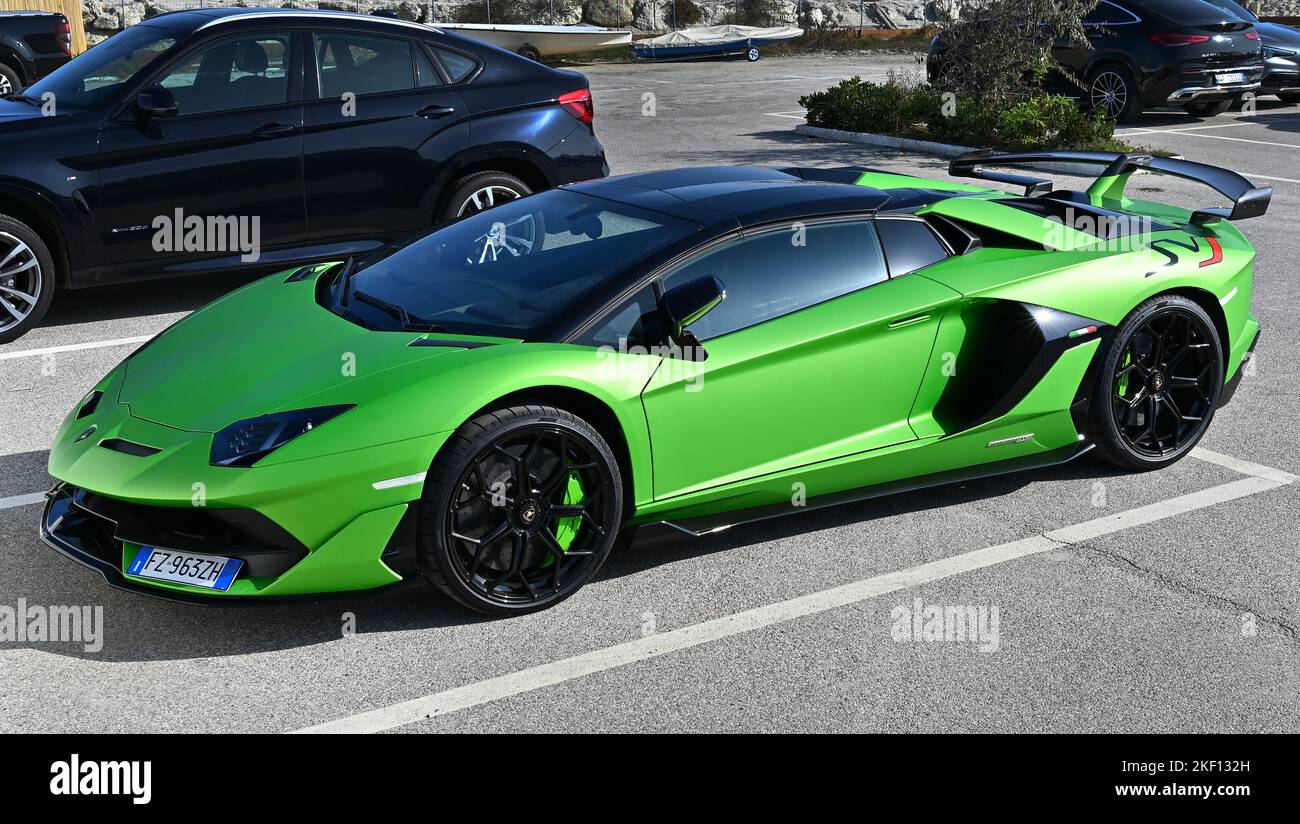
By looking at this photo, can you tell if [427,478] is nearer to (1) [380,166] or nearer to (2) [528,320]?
(2) [528,320]

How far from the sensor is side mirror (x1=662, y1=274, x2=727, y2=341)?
4.53 m

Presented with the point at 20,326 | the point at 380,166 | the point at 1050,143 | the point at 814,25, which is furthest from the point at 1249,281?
the point at 814,25

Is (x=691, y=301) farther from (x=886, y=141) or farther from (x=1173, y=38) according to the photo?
(x=1173, y=38)

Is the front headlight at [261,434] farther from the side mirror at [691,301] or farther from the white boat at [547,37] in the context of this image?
the white boat at [547,37]

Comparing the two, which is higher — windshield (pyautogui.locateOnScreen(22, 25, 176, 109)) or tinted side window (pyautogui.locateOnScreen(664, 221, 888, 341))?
windshield (pyautogui.locateOnScreen(22, 25, 176, 109))

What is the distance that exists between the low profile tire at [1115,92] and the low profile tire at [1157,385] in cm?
1211

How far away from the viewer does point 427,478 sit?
4164 millimetres

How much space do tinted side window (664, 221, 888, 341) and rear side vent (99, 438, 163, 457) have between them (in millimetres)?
1754

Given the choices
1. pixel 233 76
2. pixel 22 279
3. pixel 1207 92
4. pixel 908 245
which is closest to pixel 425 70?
pixel 233 76

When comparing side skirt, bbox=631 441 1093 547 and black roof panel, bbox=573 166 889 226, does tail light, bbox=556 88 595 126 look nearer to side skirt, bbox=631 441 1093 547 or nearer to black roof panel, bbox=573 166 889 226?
black roof panel, bbox=573 166 889 226

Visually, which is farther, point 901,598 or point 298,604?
point 901,598

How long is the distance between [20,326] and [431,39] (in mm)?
3057

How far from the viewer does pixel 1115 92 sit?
56.3ft

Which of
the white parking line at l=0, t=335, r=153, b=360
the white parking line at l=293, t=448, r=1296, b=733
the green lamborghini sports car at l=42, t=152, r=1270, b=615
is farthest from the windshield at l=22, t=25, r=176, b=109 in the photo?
the white parking line at l=293, t=448, r=1296, b=733
